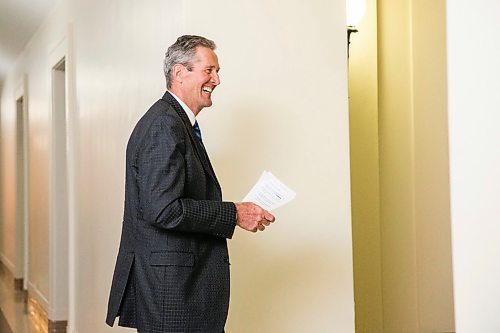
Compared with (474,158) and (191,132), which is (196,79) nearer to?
(191,132)

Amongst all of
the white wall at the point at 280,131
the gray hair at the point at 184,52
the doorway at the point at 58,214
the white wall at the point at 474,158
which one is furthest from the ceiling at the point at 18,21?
the white wall at the point at 474,158

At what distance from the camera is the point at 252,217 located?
2477 mm

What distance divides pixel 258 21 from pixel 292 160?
0.62 m

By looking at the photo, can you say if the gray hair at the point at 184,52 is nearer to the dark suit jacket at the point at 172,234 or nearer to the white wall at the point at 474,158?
the dark suit jacket at the point at 172,234

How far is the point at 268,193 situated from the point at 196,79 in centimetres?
44

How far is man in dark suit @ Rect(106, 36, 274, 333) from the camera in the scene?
240 cm

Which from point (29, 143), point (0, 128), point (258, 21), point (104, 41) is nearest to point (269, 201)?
point (258, 21)

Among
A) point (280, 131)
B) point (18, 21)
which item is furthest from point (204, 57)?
point (18, 21)

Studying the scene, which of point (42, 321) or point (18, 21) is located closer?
point (42, 321)

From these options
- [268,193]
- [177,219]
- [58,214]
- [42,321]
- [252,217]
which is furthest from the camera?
[42,321]

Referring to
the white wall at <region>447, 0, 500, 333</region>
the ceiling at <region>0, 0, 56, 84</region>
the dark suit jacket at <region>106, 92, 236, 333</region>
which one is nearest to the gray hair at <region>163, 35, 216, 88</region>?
the dark suit jacket at <region>106, 92, 236, 333</region>

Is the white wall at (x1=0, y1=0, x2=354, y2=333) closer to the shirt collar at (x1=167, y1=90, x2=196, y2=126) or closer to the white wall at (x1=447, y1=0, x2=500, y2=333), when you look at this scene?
the shirt collar at (x1=167, y1=90, x2=196, y2=126)

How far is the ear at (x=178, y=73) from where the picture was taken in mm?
2562

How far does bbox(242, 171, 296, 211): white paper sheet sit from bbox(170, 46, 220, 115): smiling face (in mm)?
322
